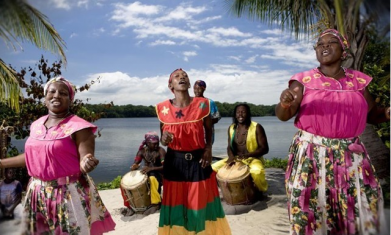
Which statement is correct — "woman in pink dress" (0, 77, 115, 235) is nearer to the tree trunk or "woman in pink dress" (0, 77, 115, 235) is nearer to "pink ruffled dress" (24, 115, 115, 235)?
"pink ruffled dress" (24, 115, 115, 235)

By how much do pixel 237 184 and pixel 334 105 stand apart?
11.3 ft

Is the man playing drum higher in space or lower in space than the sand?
higher

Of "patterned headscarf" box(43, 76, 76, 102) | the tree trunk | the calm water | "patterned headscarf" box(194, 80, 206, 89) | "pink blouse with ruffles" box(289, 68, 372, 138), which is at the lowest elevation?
the calm water

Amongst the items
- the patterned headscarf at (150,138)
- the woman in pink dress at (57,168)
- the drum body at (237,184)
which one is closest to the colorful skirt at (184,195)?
the woman in pink dress at (57,168)

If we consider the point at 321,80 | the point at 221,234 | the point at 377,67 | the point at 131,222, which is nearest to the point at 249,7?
the point at 131,222

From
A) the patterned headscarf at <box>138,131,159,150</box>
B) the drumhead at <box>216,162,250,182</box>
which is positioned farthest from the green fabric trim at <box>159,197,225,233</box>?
the patterned headscarf at <box>138,131,159,150</box>

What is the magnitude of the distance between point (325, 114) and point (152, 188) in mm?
3955

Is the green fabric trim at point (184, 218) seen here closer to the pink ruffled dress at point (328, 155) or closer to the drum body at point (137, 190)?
the pink ruffled dress at point (328, 155)

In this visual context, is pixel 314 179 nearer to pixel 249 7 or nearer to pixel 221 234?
pixel 221 234

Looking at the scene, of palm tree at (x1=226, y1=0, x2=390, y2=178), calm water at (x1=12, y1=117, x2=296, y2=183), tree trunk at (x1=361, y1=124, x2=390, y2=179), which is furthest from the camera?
calm water at (x1=12, y1=117, x2=296, y2=183)

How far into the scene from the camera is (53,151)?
229 cm

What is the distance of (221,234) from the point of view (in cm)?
355

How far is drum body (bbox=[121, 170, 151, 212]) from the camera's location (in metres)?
5.41

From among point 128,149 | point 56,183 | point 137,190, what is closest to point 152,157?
point 137,190
